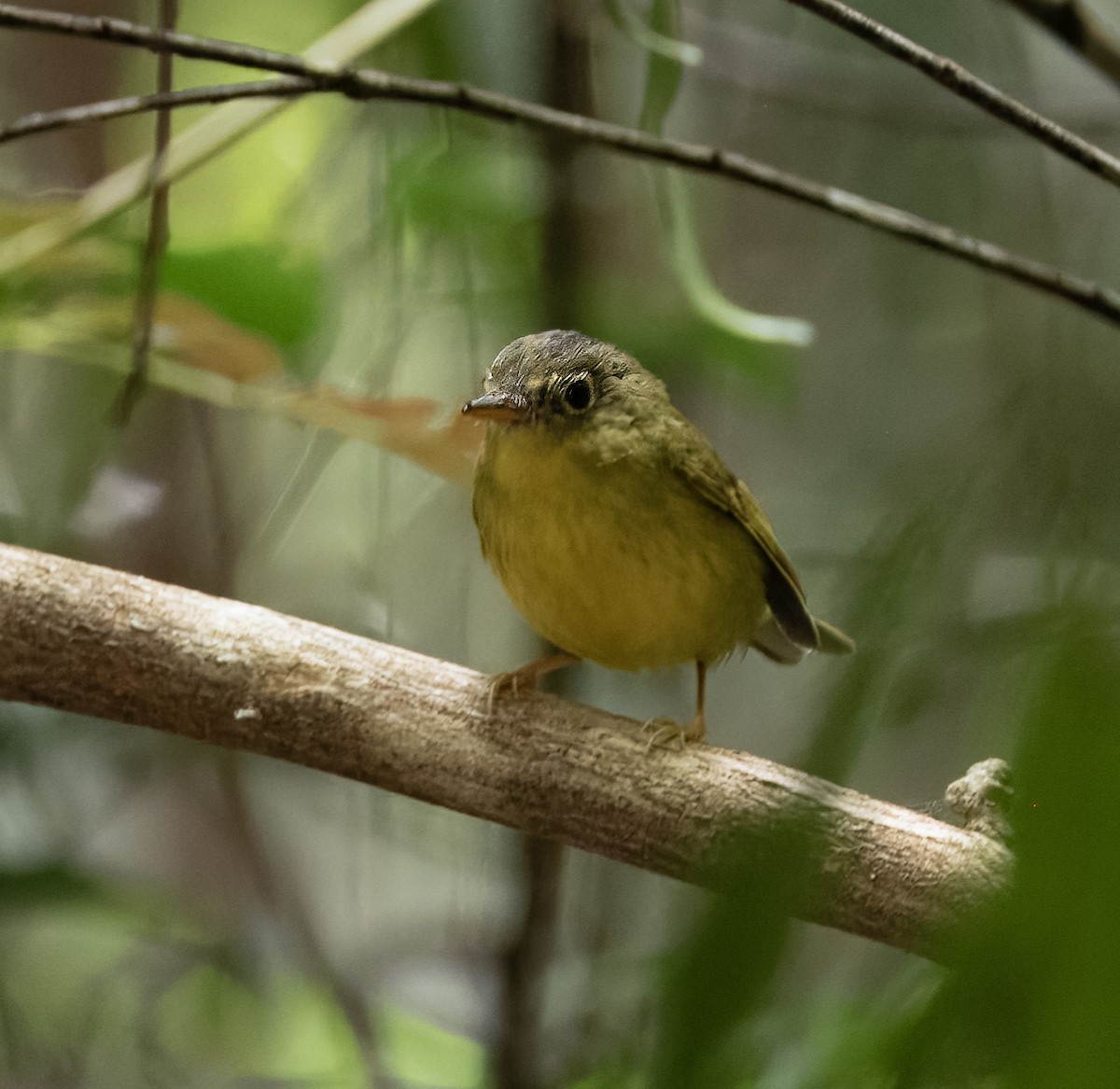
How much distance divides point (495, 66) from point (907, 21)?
37.8 inches

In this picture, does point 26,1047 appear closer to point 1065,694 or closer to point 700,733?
point 700,733

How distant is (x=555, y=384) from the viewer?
1514 millimetres

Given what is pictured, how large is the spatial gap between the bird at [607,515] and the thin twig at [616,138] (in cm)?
37

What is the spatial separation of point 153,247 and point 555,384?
55 centimetres

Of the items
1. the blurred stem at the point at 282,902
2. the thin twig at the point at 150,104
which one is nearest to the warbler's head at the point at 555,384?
the thin twig at the point at 150,104

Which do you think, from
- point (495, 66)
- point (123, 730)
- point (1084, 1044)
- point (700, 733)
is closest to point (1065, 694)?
point (1084, 1044)

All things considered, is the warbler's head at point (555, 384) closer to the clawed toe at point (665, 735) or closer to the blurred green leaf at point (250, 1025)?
the clawed toe at point (665, 735)

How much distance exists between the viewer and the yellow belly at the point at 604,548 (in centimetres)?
155

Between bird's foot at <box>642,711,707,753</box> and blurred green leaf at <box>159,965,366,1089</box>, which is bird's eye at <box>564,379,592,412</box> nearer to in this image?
bird's foot at <box>642,711,707,753</box>

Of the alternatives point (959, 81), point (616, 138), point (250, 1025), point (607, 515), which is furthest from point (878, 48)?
point (250, 1025)

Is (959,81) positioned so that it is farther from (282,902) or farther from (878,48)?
(282,902)

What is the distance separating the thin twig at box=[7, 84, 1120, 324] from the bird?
365mm

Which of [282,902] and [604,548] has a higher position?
[604,548]

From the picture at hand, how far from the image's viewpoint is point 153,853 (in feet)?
9.51
